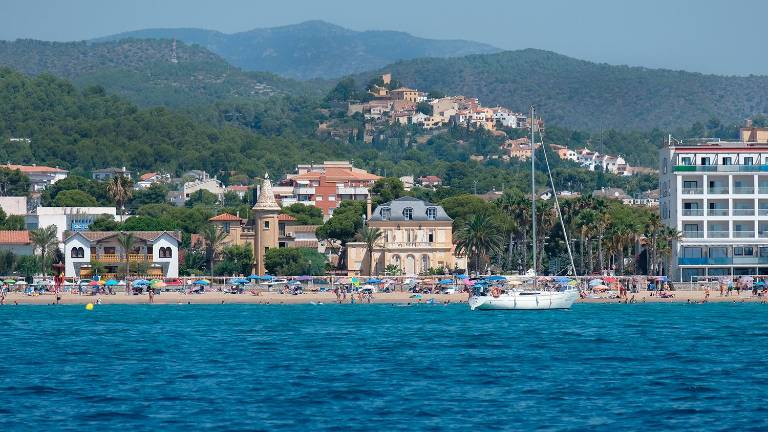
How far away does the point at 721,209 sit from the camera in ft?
346

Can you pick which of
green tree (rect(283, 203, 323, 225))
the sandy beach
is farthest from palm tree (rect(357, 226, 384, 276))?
green tree (rect(283, 203, 323, 225))

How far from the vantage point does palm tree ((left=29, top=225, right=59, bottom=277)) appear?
11396cm

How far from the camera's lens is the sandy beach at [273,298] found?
9744 centimetres

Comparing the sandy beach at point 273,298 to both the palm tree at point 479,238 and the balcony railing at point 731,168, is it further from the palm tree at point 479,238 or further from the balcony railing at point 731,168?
the balcony railing at point 731,168

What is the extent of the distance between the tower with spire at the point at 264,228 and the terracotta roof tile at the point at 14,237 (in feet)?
58.4

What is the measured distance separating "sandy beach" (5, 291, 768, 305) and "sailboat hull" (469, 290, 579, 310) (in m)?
8.50

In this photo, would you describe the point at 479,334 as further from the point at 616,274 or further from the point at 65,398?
the point at 616,274

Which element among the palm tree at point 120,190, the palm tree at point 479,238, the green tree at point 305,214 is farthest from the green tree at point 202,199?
the palm tree at point 479,238

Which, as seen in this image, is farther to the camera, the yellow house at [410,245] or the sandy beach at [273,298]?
the yellow house at [410,245]

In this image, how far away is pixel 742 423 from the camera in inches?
1650

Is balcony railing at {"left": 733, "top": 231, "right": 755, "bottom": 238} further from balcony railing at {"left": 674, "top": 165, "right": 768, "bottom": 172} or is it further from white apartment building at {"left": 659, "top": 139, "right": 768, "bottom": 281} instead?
balcony railing at {"left": 674, "top": 165, "right": 768, "bottom": 172}

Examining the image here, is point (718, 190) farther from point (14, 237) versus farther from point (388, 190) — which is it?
point (14, 237)

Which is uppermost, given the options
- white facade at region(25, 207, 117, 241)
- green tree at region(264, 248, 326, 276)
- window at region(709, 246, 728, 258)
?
white facade at region(25, 207, 117, 241)

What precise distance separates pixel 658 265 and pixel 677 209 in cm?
734
